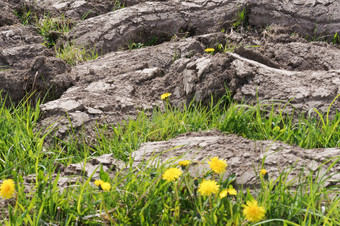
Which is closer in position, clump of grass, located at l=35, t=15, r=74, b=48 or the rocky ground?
the rocky ground

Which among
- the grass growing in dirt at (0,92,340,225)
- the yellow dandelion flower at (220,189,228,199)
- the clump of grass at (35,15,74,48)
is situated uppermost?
the clump of grass at (35,15,74,48)

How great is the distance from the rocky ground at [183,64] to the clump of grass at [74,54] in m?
0.07

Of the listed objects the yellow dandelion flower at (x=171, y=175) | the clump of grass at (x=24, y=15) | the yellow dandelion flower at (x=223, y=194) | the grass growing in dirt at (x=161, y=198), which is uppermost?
the clump of grass at (x=24, y=15)

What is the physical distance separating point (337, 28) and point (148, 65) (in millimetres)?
2231

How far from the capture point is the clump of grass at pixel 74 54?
13.3 feet

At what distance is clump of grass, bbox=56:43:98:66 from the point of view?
4043mm

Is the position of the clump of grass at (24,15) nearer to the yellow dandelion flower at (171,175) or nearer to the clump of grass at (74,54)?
the clump of grass at (74,54)

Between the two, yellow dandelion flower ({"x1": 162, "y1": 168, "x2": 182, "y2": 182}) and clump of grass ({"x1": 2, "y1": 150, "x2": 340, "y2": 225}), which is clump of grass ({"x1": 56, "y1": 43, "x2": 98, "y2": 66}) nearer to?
clump of grass ({"x1": 2, "y1": 150, "x2": 340, "y2": 225})

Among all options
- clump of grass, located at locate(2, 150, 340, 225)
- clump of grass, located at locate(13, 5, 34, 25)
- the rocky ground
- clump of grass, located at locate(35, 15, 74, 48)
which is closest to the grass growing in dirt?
clump of grass, located at locate(2, 150, 340, 225)

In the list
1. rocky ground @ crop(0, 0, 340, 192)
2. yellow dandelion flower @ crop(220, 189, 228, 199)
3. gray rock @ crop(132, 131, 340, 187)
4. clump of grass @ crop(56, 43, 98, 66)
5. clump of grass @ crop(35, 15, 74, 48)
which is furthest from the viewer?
clump of grass @ crop(35, 15, 74, 48)

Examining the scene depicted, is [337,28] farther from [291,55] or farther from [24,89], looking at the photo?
[24,89]

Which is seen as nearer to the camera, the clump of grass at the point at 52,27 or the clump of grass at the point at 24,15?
the clump of grass at the point at 52,27

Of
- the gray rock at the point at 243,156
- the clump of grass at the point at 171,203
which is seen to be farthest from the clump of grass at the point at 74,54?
the clump of grass at the point at 171,203

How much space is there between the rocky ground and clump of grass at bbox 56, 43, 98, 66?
0.07m
